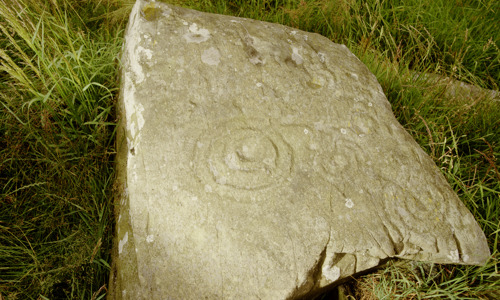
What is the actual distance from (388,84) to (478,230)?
1.20m

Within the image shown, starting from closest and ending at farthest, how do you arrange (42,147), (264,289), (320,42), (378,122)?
(264,289)
(378,122)
(42,147)
(320,42)

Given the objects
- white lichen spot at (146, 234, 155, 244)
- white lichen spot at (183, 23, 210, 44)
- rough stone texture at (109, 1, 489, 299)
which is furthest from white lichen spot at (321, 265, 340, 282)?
white lichen spot at (183, 23, 210, 44)

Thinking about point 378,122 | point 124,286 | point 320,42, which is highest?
point 320,42

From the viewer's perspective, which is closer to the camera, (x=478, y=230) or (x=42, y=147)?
(x=478, y=230)

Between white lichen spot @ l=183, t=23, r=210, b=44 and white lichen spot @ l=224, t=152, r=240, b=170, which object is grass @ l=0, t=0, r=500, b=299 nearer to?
white lichen spot @ l=183, t=23, r=210, b=44

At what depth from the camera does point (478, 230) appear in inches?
Result: 65.4

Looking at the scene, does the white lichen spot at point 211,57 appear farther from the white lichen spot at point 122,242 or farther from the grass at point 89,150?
the white lichen spot at point 122,242

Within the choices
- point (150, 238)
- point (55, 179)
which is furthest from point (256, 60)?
point (55, 179)

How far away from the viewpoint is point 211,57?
1.80m

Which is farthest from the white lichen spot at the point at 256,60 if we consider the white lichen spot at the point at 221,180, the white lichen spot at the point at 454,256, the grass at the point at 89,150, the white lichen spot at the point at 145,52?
the white lichen spot at the point at 454,256

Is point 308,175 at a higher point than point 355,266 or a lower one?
higher

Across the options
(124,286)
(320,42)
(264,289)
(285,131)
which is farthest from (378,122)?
(124,286)

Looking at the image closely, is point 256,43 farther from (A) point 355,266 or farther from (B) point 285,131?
(A) point 355,266

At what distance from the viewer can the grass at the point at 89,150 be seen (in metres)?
1.67
